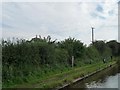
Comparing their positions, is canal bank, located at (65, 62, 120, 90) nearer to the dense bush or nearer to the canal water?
the canal water

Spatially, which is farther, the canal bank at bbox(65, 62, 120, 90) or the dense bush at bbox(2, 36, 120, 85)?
the canal bank at bbox(65, 62, 120, 90)

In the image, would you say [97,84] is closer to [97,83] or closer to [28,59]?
[97,83]

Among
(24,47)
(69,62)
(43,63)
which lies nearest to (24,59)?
(24,47)

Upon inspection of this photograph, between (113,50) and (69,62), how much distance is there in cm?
4336

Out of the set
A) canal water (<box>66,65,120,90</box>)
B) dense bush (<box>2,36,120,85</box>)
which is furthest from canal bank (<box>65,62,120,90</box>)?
A: dense bush (<box>2,36,120,85</box>)

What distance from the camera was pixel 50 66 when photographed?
951 inches

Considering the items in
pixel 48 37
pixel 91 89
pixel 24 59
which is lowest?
pixel 91 89

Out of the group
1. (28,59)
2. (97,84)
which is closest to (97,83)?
(97,84)

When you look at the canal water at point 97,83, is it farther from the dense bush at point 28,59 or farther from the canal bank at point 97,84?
the dense bush at point 28,59

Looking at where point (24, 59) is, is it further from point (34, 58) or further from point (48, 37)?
point (48, 37)

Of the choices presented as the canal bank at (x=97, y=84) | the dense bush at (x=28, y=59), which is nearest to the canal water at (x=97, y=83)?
the canal bank at (x=97, y=84)

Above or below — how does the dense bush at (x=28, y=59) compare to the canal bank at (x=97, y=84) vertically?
above

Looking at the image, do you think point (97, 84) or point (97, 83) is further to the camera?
point (97, 83)

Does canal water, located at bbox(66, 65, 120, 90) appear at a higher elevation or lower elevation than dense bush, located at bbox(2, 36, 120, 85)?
lower
